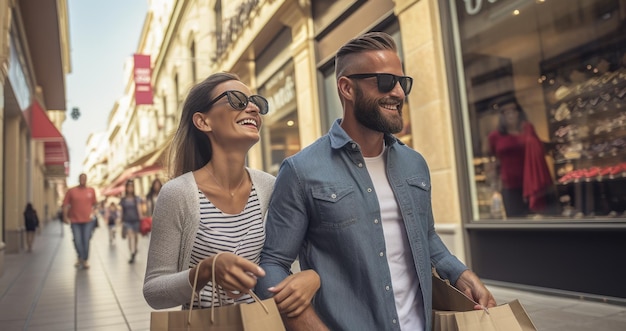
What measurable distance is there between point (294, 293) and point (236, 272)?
0.20 m

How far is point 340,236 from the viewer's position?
167 centimetres

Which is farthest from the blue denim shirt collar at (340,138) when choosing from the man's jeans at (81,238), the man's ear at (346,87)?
the man's jeans at (81,238)

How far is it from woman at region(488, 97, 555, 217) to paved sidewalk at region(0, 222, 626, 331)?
1078 mm

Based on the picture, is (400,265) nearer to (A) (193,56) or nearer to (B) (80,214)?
(B) (80,214)

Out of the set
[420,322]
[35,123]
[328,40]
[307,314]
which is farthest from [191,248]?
[35,123]

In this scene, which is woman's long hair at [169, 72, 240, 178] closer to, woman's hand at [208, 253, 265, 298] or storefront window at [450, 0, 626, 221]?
woman's hand at [208, 253, 265, 298]

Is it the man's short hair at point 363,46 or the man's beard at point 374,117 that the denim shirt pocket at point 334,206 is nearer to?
the man's beard at point 374,117

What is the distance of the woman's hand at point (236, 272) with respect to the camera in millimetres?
1360

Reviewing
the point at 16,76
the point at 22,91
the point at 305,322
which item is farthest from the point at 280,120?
the point at 305,322

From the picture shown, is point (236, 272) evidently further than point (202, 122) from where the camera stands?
No

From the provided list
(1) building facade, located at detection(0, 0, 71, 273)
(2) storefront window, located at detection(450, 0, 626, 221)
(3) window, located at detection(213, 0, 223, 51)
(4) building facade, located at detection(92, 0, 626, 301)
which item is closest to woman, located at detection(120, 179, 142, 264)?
(1) building facade, located at detection(0, 0, 71, 273)

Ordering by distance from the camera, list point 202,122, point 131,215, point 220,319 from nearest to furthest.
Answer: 1. point 220,319
2. point 202,122
3. point 131,215

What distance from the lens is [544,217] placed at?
5852 millimetres

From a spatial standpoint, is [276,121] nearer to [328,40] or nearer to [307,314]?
[328,40]
